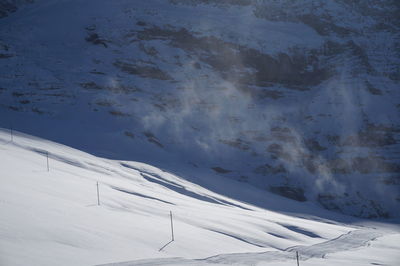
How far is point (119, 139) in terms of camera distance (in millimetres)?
38938

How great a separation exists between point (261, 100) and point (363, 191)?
1666 centimetres

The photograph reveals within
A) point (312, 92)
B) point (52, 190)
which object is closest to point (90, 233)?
point (52, 190)

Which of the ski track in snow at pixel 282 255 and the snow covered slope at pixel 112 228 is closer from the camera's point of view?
the snow covered slope at pixel 112 228

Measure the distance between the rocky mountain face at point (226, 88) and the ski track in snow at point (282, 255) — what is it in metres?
18.4

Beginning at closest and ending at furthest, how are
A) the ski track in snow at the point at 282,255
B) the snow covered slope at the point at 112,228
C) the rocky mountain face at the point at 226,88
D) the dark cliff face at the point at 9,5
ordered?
the snow covered slope at the point at 112,228 → the ski track in snow at the point at 282,255 → the rocky mountain face at the point at 226,88 → the dark cliff face at the point at 9,5

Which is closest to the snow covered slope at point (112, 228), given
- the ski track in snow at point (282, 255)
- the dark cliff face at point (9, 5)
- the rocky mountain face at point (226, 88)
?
the ski track in snow at point (282, 255)

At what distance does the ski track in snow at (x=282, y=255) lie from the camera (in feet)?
36.6

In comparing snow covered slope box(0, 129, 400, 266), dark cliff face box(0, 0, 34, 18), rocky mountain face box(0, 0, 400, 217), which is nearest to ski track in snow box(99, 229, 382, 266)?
snow covered slope box(0, 129, 400, 266)

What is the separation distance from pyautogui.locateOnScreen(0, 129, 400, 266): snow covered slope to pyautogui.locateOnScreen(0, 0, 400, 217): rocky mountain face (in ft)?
47.2

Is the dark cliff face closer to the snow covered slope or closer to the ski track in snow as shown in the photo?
the snow covered slope

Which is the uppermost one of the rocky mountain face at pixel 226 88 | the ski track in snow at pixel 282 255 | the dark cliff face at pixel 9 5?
the dark cliff face at pixel 9 5

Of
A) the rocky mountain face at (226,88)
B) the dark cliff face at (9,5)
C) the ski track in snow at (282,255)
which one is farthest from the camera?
the dark cliff face at (9,5)

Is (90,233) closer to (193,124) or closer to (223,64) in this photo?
(193,124)

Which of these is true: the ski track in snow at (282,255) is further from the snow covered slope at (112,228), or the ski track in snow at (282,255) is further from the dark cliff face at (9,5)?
the dark cliff face at (9,5)
